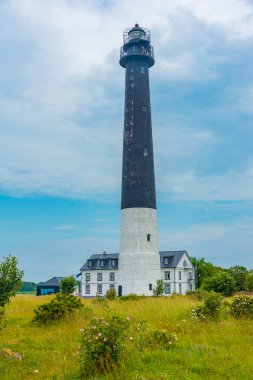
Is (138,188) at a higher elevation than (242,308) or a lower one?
higher

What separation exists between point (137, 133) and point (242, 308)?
2412cm

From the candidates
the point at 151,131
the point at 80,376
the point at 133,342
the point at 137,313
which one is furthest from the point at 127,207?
the point at 80,376

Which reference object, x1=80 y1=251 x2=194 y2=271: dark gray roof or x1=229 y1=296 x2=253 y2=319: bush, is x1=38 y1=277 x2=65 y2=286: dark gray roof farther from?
x1=229 y1=296 x2=253 y2=319: bush

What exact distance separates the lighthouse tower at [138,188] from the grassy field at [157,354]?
19513mm

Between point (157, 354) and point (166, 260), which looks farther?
point (166, 260)

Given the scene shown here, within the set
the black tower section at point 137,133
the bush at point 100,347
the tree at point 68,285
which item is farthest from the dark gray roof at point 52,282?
the bush at point 100,347

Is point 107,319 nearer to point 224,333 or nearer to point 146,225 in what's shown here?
point 224,333

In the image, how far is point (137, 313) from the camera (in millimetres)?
16234

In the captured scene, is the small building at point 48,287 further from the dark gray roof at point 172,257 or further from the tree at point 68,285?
the dark gray roof at point 172,257

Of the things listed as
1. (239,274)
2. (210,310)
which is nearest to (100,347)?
(210,310)

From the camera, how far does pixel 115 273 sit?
62188 mm

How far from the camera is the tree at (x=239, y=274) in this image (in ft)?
202

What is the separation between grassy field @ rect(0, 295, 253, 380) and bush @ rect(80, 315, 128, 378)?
0.91 ft

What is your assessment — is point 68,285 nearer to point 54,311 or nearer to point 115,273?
point 115,273
